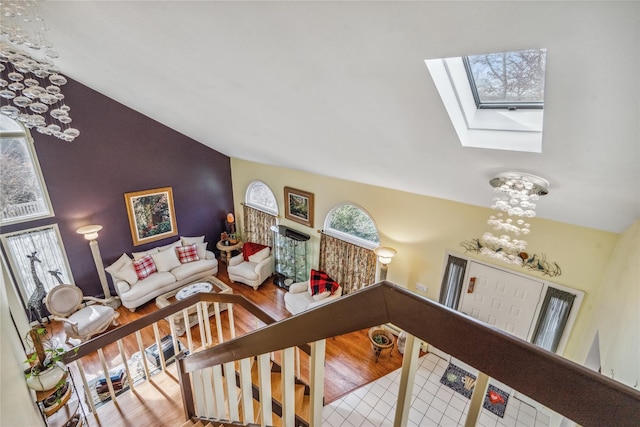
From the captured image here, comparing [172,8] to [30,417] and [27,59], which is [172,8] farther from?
[30,417]

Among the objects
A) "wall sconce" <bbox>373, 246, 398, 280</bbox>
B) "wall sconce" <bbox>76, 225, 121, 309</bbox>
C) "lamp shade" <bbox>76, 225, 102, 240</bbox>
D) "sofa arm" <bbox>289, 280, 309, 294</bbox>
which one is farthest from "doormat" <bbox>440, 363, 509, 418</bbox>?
"lamp shade" <bbox>76, 225, 102, 240</bbox>

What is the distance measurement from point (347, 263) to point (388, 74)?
4.15m

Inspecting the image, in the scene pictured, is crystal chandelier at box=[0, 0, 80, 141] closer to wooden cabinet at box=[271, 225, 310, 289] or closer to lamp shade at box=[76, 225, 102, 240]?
lamp shade at box=[76, 225, 102, 240]

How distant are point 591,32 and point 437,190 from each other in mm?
2754

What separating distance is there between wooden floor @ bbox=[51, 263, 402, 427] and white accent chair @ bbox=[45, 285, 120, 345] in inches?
15.5

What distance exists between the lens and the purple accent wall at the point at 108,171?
512 centimetres

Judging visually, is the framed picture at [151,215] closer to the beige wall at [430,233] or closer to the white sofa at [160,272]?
the white sofa at [160,272]

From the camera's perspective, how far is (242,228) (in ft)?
25.7

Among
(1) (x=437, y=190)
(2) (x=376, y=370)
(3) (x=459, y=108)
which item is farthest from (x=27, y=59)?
(2) (x=376, y=370)

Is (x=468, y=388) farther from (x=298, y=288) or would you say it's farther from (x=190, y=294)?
(x=190, y=294)

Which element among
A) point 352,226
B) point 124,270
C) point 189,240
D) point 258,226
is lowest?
point 124,270

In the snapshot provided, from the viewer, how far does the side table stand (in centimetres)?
718

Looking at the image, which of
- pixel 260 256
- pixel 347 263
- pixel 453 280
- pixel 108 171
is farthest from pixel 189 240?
pixel 453 280

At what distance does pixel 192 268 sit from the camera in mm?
6352
